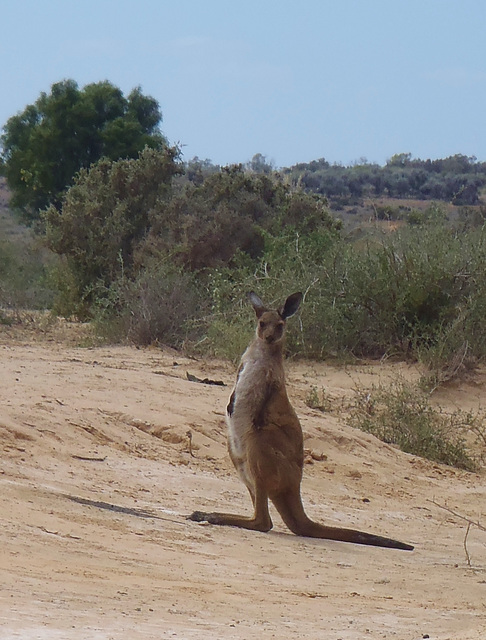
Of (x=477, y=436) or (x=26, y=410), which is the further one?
(x=477, y=436)

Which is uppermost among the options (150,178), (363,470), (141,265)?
(150,178)

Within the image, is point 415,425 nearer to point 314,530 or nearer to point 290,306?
point 290,306

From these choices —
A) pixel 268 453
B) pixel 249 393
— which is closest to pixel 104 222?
pixel 249 393

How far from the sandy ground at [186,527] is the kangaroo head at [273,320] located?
4.30 feet

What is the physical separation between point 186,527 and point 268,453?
908mm

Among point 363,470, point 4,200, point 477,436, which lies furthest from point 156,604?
point 4,200

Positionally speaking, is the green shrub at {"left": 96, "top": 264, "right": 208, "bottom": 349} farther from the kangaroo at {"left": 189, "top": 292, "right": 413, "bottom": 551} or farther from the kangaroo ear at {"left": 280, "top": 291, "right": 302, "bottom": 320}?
the kangaroo at {"left": 189, "top": 292, "right": 413, "bottom": 551}

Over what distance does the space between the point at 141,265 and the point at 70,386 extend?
27.2 ft

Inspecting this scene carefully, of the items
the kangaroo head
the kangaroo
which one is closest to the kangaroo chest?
the kangaroo

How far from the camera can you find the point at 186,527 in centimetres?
664

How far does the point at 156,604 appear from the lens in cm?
456

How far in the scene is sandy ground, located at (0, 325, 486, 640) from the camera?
4473mm

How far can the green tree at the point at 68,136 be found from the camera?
30.4 m

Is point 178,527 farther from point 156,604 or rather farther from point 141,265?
point 141,265
